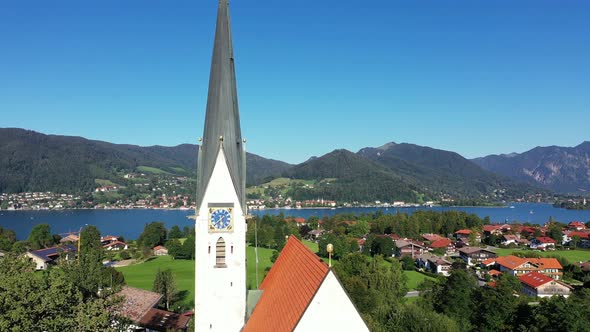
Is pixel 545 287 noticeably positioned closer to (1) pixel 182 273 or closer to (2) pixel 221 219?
(1) pixel 182 273

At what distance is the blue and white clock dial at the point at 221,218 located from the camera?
58.1 feet

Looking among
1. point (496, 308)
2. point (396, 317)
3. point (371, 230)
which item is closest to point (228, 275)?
point (396, 317)

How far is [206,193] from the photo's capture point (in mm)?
17516

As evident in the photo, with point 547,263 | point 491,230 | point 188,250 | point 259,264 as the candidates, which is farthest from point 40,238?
point 491,230

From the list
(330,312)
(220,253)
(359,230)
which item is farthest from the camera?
(359,230)

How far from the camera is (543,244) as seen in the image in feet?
319

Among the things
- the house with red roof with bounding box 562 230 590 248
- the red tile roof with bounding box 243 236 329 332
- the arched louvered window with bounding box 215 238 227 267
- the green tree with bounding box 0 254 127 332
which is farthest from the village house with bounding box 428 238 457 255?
the green tree with bounding box 0 254 127 332

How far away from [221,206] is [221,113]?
3792mm

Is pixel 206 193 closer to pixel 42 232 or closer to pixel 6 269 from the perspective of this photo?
pixel 6 269

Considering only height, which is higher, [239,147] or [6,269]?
[239,147]

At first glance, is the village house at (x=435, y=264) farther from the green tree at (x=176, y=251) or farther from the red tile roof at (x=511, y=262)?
the green tree at (x=176, y=251)

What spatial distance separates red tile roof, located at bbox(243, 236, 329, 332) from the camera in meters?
13.1

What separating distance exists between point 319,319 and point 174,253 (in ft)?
211

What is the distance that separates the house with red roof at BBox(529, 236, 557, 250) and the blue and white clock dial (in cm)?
9961
